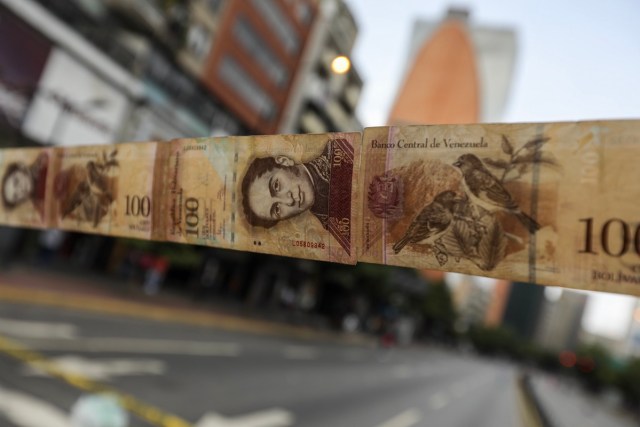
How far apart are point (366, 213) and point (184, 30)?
901 inches

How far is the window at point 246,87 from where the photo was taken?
24.6 m

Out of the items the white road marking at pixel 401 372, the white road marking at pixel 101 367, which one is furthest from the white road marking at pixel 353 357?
the white road marking at pixel 101 367

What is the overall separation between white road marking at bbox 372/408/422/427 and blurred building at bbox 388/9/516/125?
1951 inches

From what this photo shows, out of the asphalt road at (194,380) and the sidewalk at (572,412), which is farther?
the sidewalk at (572,412)

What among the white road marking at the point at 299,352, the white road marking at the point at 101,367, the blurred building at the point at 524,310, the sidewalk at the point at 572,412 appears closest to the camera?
the white road marking at the point at 101,367

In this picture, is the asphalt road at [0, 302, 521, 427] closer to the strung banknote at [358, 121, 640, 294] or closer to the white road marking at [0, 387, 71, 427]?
the white road marking at [0, 387, 71, 427]

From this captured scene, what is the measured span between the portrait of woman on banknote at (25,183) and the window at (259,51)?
2510 cm

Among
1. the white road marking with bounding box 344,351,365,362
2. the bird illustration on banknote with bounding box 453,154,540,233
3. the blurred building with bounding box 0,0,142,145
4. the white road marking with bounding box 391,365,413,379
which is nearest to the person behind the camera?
the bird illustration on banknote with bounding box 453,154,540,233

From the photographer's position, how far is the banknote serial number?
153 cm

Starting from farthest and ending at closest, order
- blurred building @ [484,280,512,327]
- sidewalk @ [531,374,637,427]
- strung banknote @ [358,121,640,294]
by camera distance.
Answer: blurred building @ [484,280,512,327]
sidewalk @ [531,374,637,427]
strung banknote @ [358,121,640,294]

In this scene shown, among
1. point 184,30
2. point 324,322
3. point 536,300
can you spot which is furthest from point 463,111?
point 536,300

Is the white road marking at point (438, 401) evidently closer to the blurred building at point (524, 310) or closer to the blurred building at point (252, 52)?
the blurred building at point (252, 52)

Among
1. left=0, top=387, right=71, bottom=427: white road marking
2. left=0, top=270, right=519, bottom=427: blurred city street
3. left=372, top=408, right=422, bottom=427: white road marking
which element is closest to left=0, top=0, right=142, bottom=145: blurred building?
left=0, top=270, right=519, bottom=427: blurred city street

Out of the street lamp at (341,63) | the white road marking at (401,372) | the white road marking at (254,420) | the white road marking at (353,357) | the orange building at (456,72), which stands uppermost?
the orange building at (456,72)
